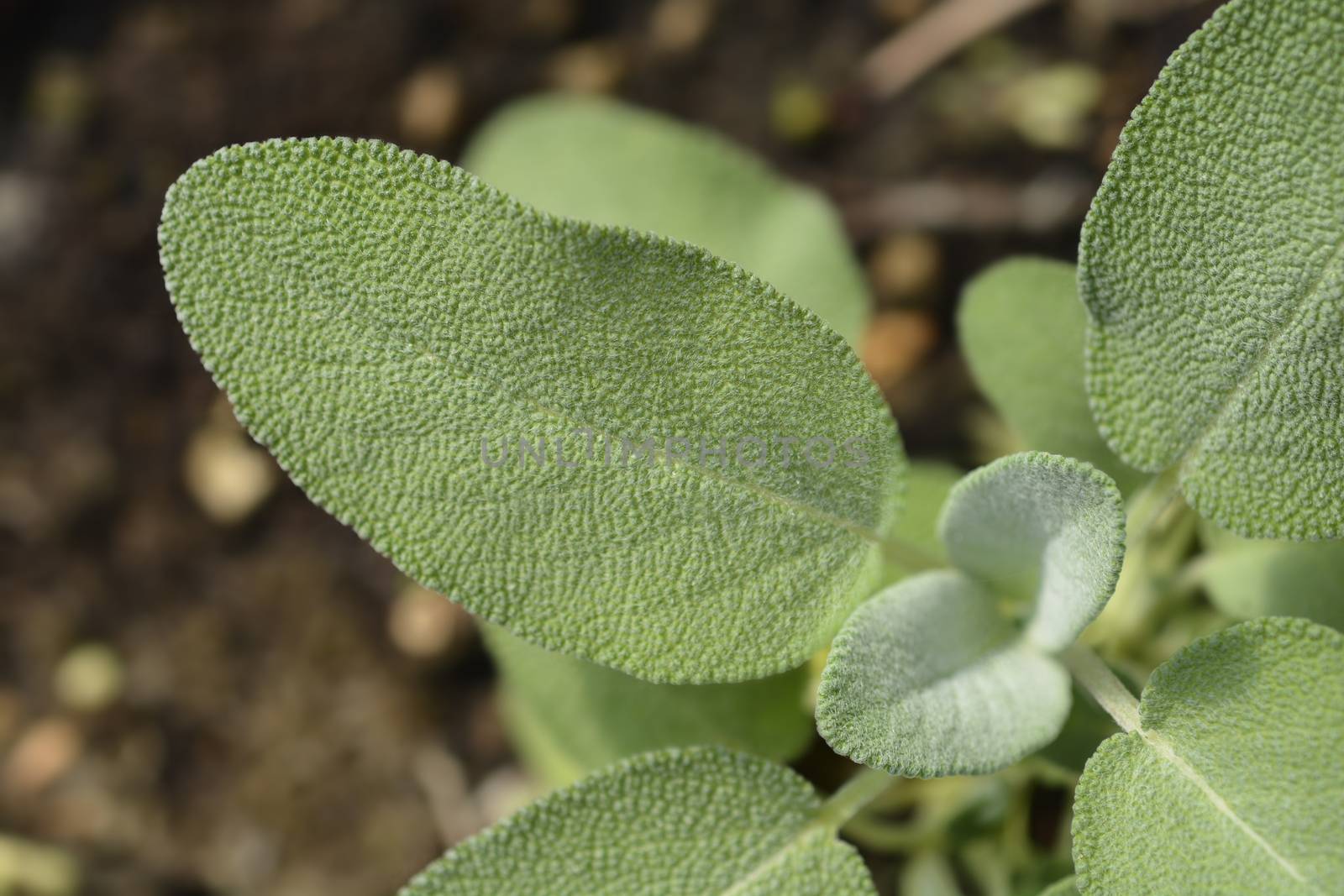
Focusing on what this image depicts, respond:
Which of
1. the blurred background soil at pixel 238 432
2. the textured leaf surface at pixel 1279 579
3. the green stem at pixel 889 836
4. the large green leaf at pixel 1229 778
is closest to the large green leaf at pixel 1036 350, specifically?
the textured leaf surface at pixel 1279 579

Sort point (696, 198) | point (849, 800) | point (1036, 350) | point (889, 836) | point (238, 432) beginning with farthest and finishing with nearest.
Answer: point (238, 432)
point (696, 198)
point (889, 836)
point (1036, 350)
point (849, 800)

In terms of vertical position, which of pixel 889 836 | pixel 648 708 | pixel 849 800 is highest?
pixel 849 800

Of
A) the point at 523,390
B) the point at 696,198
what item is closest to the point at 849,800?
the point at 523,390

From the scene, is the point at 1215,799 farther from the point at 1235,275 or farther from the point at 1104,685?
the point at 1235,275

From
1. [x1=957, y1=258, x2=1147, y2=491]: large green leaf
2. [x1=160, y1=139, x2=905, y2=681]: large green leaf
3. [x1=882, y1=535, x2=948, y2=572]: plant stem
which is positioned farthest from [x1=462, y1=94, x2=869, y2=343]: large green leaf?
[x1=160, y1=139, x2=905, y2=681]: large green leaf

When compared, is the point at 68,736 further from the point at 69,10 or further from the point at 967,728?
the point at 967,728

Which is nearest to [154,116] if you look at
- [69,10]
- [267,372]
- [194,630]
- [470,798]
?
[69,10]

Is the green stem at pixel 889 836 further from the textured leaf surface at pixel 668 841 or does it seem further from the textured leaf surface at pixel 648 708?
the textured leaf surface at pixel 668 841

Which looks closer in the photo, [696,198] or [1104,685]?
[1104,685]
